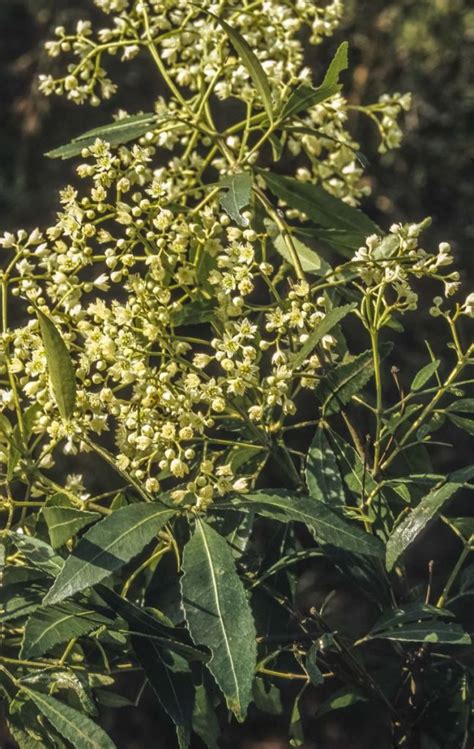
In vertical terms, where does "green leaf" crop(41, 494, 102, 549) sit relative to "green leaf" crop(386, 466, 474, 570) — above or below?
above

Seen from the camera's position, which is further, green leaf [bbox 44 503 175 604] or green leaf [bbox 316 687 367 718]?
green leaf [bbox 316 687 367 718]

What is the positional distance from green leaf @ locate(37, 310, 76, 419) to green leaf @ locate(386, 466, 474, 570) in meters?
0.25

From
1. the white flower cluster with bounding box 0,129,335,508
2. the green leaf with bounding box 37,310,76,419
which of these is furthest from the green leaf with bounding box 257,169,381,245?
the green leaf with bounding box 37,310,76,419

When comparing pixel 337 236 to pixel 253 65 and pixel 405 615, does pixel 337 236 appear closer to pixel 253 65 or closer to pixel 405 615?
pixel 253 65

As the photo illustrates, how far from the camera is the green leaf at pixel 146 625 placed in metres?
0.81

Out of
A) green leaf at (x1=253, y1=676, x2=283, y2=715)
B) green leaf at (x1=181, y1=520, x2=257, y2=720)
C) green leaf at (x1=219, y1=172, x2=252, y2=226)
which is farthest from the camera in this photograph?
green leaf at (x1=253, y1=676, x2=283, y2=715)

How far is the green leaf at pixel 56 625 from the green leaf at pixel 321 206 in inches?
16.2

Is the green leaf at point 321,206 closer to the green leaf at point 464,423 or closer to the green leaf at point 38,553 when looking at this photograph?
the green leaf at point 464,423

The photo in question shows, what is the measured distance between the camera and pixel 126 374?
2.61ft

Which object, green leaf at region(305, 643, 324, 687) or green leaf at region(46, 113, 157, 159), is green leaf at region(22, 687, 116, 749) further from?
green leaf at region(46, 113, 157, 159)

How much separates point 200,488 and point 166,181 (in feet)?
1.03

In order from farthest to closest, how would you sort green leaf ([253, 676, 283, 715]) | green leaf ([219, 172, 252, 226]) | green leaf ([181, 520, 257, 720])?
1. green leaf ([253, 676, 283, 715])
2. green leaf ([219, 172, 252, 226])
3. green leaf ([181, 520, 257, 720])

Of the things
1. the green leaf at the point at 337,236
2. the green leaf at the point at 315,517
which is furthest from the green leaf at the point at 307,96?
the green leaf at the point at 315,517

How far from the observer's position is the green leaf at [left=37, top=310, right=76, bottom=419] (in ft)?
2.55
